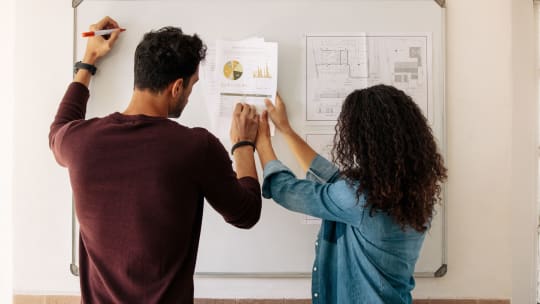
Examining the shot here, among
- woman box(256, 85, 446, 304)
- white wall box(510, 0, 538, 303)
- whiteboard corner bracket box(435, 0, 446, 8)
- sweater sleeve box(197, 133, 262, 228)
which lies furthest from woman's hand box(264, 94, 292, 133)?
white wall box(510, 0, 538, 303)

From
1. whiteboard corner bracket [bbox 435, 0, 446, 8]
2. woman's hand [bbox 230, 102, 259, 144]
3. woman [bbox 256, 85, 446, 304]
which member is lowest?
woman [bbox 256, 85, 446, 304]

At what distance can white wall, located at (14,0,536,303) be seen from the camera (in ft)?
4.27

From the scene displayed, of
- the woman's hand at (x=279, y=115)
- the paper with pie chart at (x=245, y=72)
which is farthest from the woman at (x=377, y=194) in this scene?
the paper with pie chart at (x=245, y=72)

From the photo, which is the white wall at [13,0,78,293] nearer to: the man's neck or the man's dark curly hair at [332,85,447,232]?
the man's neck

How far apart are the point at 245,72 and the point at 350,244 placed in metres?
0.70

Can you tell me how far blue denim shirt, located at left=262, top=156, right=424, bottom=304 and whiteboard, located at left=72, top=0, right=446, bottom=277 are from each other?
264mm

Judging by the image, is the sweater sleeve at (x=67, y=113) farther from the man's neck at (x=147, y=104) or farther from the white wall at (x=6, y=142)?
the white wall at (x=6, y=142)

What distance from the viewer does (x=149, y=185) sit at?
0.80 m

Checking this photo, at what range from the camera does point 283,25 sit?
1285 mm

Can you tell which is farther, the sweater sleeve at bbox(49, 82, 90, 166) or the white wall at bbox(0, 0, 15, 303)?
the white wall at bbox(0, 0, 15, 303)

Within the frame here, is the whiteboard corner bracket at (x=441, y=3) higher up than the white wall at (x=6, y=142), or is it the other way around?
the whiteboard corner bracket at (x=441, y=3)

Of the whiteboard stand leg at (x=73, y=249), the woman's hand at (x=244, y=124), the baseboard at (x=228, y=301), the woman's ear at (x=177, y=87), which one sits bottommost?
the baseboard at (x=228, y=301)

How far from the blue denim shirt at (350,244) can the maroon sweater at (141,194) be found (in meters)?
0.20

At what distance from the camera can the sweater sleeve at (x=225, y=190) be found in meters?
0.83
